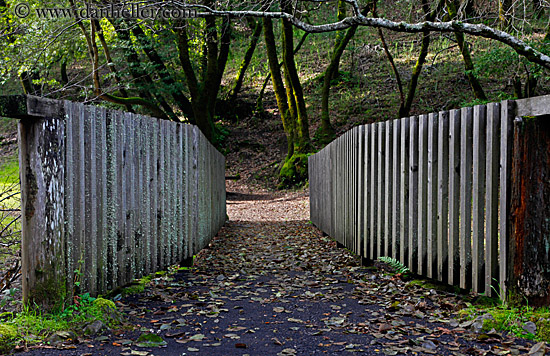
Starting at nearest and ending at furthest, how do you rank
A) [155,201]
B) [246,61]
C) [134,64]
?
[155,201]
[134,64]
[246,61]

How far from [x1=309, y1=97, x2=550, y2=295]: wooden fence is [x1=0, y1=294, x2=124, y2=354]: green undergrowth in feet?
10.4

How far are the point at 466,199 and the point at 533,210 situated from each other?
0.64m

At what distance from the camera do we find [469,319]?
12.5 feet

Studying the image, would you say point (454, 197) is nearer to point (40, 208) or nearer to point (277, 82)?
point (40, 208)

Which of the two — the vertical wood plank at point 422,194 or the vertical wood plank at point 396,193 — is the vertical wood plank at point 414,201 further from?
the vertical wood plank at point 396,193

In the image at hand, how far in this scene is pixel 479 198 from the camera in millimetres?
4070

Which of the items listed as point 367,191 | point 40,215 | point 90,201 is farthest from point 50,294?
point 367,191

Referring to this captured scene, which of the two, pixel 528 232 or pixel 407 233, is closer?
pixel 528 232

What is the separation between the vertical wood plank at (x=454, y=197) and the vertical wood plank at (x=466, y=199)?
83 millimetres

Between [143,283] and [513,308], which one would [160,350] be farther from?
[513,308]

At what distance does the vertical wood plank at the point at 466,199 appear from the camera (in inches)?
166

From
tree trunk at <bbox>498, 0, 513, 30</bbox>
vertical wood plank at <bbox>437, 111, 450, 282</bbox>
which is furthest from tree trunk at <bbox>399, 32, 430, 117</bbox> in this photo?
vertical wood plank at <bbox>437, 111, 450, 282</bbox>

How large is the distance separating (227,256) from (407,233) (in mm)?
3482

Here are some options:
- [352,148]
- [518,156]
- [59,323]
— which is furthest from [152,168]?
[518,156]
